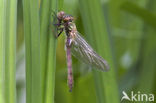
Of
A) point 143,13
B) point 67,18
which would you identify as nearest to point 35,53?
point 67,18

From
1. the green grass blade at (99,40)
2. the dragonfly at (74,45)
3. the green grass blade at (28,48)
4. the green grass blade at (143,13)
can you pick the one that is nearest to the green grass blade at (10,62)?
the green grass blade at (28,48)

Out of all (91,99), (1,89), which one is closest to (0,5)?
(1,89)

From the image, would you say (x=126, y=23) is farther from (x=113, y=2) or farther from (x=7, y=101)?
(x=7, y=101)

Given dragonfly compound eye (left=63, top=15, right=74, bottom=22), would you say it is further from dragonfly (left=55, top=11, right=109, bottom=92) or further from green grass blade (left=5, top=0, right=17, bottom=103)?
green grass blade (left=5, top=0, right=17, bottom=103)

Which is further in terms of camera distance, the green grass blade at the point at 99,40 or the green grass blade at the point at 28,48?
the green grass blade at the point at 99,40

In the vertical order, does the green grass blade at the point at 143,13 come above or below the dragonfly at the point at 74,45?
above

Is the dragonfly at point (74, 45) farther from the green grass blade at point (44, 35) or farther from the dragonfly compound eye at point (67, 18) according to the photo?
the green grass blade at point (44, 35)

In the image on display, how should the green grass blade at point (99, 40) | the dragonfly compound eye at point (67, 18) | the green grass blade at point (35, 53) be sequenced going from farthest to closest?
the dragonfly compound eye at point (67, 18) → the green grass blade at point (99, 40) → the green grass blade at point (35, 53)

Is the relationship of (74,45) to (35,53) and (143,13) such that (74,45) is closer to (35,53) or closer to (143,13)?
(143,13)
